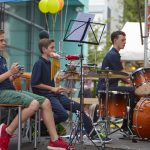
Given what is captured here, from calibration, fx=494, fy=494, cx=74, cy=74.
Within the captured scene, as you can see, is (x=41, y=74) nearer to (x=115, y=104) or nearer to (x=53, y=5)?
(x=115, y=104)

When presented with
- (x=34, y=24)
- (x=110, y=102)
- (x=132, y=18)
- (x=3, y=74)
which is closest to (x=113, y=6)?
(x=132, y=18)

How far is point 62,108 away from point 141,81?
4.29ft

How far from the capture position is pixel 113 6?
111 feet

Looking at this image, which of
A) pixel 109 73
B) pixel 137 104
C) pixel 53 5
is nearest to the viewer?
pixel 109 73

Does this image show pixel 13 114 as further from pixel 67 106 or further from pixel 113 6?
pixel 113 6

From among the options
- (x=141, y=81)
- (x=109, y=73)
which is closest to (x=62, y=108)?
(x=109, y=73)

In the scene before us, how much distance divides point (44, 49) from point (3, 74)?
148 centimetres

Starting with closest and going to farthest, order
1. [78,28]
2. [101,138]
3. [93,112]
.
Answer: [78,28] < [101,138] < [93,112]

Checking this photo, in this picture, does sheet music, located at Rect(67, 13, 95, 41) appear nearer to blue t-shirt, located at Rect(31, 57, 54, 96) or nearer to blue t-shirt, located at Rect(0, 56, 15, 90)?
blue t-shirt, located at Rect(31, 57, 54, 96)

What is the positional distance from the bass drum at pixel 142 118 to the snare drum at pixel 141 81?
0.22 meters

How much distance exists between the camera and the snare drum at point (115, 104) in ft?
25.1

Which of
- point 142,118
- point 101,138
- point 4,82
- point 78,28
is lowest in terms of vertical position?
point 101,138

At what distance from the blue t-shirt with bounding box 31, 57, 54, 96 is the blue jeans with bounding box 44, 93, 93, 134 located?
156 mm

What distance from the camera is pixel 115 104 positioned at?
7656mm
